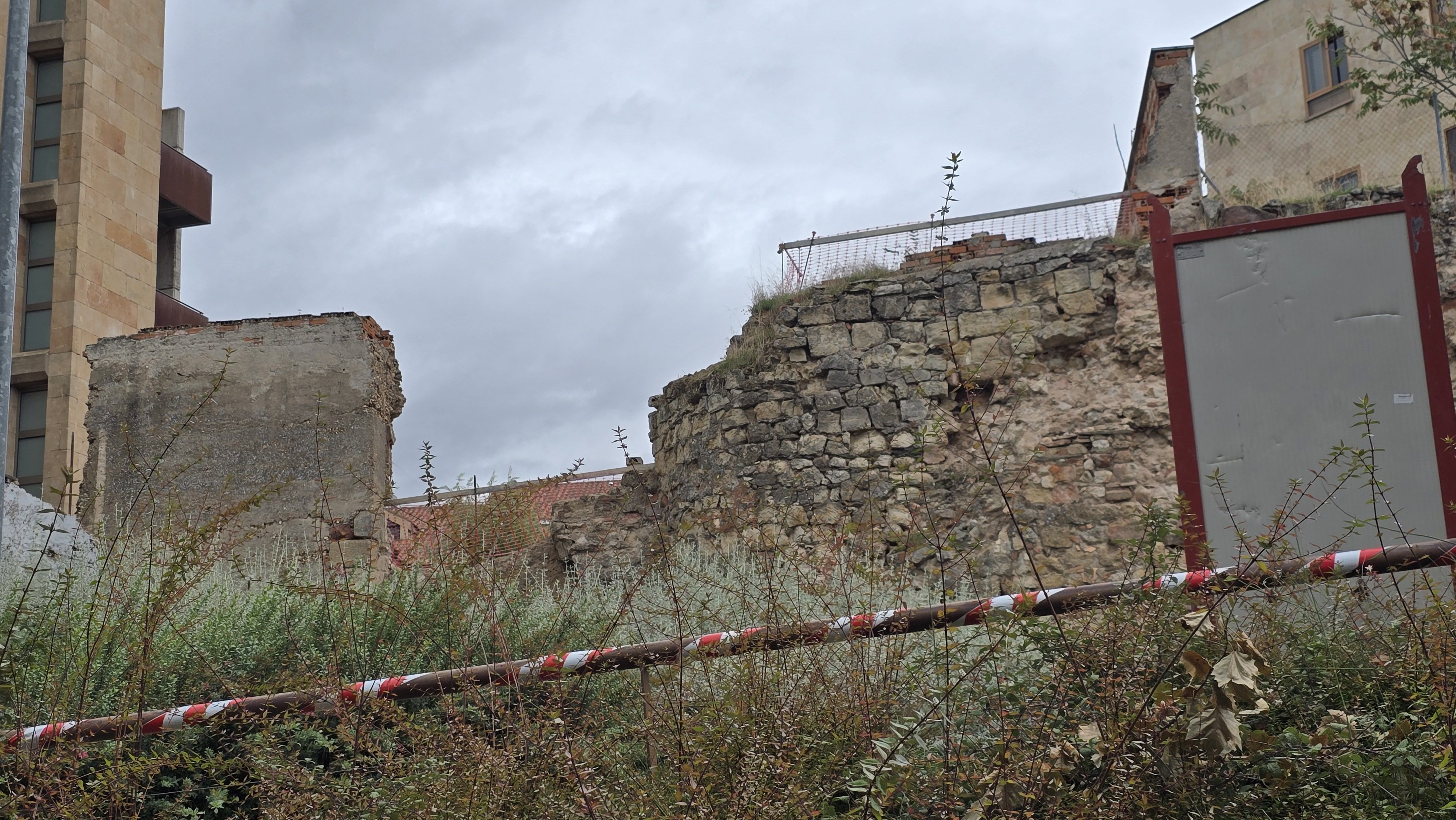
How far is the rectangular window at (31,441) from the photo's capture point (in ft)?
73.2

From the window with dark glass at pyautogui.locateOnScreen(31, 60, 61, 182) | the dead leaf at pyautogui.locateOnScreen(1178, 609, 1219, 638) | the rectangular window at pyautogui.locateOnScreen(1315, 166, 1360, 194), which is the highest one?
the window with dark glass at pyautogui.locateOnScreen(31, 60, 61, 182)

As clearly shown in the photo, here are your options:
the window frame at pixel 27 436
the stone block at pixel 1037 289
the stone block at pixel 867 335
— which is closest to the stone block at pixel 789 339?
the stone block at pixel 867 335

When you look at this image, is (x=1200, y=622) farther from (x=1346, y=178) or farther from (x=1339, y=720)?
(x=1346, y=178)

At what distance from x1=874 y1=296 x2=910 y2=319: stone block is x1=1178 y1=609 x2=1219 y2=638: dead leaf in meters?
7.74

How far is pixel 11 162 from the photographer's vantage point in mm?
5219

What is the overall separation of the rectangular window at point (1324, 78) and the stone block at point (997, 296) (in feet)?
39.5

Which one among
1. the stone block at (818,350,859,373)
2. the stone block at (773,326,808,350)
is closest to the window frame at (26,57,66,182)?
the stone block at (773,326,808,350)

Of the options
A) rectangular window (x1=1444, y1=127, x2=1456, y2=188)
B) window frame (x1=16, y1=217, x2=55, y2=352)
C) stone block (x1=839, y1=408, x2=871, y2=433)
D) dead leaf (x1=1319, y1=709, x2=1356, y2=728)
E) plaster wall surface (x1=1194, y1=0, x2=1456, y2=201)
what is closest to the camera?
dead leaf (x1=1319, y1=709, x2=1356, y2=728)

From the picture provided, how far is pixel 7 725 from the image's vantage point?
423 centimetres

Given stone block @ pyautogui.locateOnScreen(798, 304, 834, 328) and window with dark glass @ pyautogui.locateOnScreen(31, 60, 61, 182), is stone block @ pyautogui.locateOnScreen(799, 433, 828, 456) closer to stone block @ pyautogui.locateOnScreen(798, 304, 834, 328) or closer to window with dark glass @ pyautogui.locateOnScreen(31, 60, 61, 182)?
stone block @ pyautogui.locateOnScreen(798, 304, 834, 328)

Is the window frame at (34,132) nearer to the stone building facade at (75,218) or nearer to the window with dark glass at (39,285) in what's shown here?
the stone building facade at (75,218)

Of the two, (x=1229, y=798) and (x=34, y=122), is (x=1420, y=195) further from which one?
(x=34, y=122)

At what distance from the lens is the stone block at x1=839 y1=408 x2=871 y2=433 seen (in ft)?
34.2

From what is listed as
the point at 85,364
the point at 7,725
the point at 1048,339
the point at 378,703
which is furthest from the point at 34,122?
the point at 378,703
